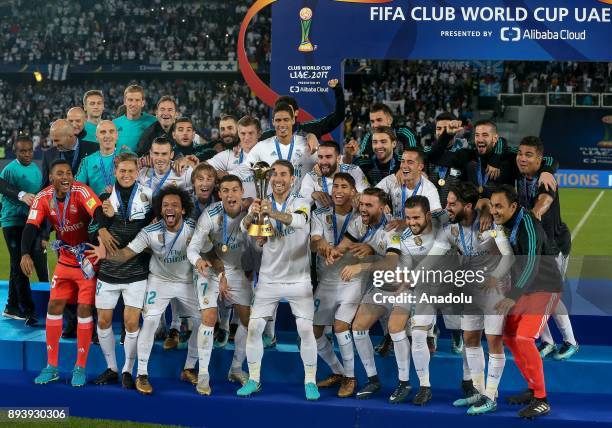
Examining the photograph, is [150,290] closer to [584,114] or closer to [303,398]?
[303,398]

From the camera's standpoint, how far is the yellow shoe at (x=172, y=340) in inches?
266

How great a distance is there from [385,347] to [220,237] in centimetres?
149

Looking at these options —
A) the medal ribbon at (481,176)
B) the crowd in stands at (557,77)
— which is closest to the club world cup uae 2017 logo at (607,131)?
the crowd in stands at (557,77)

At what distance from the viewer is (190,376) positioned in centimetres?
643

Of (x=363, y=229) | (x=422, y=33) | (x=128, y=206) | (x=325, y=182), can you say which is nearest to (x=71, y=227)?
(x=128, y=206)

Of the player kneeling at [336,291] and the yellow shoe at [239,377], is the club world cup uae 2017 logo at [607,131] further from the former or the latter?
the yellow shoe at [239,377]

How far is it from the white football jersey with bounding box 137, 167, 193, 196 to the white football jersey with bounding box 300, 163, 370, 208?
2.93 feet

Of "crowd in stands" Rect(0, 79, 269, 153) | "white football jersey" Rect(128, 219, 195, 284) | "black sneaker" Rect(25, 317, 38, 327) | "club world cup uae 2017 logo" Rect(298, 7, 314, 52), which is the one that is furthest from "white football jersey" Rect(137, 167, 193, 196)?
"crowd in stands" Rect(0, 79, 269, 153)

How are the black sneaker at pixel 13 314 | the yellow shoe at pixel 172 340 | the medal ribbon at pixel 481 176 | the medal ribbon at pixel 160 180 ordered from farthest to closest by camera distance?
1. the black sneaker at pixel 13 314
2. the medal ribbon at pixel 481 176
3. the yellow shoe at pixel 172 340
4. the medal ribbon at pixel 160 180

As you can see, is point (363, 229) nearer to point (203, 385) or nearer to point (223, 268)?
point (223, 268)

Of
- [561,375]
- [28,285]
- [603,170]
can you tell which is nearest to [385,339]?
[561,375]

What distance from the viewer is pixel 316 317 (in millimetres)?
6336

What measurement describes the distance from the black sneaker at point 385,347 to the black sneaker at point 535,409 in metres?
1.16

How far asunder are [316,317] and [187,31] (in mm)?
24090
